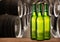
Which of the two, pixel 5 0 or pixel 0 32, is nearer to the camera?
pixel 0 32

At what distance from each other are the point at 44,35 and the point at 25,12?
555 mm

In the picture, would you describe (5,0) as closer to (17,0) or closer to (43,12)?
(17,0)

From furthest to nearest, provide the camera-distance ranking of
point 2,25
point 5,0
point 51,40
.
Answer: point 5,0 → point 2,25 → point 51,40

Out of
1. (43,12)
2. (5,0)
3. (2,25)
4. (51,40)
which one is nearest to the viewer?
(51,40)

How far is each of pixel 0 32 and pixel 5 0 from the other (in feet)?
1.40

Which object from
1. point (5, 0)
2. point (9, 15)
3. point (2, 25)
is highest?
point (5, 0)

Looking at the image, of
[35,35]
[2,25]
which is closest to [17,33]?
[2,25]

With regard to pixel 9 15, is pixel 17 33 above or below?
below

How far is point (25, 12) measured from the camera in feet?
6.33

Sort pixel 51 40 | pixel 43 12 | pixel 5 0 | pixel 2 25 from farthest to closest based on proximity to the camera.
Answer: pixel 5 0 < pixel 2 25 < pixel 43 12 < pixel 51 40

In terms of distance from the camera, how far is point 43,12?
157 cm

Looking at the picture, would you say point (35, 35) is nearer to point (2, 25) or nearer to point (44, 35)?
point (44, 35)

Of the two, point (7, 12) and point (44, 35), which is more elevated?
point (7, 12)

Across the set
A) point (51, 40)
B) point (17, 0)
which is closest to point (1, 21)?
point (17, 0)
